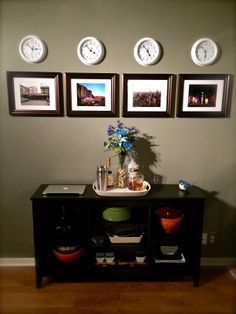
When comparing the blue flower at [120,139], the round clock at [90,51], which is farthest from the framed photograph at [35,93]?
the blue flower at [120,139]

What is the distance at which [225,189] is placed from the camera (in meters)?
2.38

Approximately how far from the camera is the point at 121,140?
2100 mm

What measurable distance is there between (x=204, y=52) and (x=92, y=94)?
3.23ft

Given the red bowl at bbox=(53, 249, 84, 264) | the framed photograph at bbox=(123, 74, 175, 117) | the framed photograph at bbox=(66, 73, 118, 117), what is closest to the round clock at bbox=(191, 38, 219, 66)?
the framed photograph at bbox=(123, 74, 175, 117)

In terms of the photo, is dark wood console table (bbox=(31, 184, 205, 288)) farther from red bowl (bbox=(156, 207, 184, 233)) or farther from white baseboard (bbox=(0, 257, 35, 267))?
white baseboard (bbox=(0, 257, 35, 267))

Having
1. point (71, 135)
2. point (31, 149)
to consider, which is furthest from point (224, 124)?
point (31, 149)

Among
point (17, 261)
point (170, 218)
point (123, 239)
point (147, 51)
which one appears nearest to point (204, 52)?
point (147, 51)

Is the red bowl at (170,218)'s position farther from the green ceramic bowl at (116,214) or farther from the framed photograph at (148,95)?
the framed photograph at (148,95)

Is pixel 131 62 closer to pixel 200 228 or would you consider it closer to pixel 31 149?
pixel 31 149

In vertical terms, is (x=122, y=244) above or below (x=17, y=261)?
above

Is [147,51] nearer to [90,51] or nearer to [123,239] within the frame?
[90,51]

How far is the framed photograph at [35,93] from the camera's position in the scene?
85.0 inches

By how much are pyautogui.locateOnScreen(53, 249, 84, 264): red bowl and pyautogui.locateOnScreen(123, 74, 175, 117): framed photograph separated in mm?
1210

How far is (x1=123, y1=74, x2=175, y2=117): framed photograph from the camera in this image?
218cm
